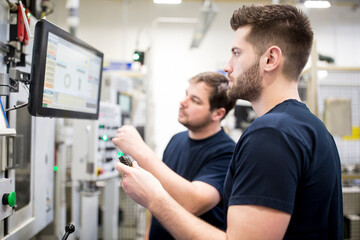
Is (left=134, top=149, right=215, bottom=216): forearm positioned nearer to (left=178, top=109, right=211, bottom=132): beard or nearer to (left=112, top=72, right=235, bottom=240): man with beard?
(left=112, top=72, right=235, bottom=240): man with beard

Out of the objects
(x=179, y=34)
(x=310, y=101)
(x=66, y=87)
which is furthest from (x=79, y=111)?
(x=179, y=34)

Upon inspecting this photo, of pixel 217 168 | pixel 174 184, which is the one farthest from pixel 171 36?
pixel 174 184

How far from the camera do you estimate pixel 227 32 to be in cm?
661

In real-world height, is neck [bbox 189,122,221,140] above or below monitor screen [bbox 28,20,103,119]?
below

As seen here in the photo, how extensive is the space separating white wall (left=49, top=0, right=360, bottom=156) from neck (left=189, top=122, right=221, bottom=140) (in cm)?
465

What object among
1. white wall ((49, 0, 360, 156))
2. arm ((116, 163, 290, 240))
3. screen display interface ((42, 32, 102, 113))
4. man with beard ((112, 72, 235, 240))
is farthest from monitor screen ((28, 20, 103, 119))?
white wall ((49, 0, 360, 156))

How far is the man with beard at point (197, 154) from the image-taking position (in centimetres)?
140

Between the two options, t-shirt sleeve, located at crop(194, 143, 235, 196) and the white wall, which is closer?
t-shirt sleeve, located at crop(194, 143, 235, 196)

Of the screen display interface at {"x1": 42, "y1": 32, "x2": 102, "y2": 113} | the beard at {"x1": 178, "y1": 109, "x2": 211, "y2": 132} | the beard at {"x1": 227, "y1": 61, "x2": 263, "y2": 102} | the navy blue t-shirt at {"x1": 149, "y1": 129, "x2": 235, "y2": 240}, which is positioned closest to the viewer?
the beard at {"x1": 227, "y1": 61, "x2": 263, "y2": 102}

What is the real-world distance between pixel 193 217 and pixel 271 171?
289mm

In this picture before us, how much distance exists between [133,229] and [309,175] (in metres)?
3.08

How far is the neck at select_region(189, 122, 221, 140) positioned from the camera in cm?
173

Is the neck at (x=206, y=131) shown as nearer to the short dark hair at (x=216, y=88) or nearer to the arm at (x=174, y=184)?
the short dark hair at (x=216, y=88)

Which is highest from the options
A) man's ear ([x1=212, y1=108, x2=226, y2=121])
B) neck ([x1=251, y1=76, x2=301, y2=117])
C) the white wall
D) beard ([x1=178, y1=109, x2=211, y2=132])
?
the white wall
